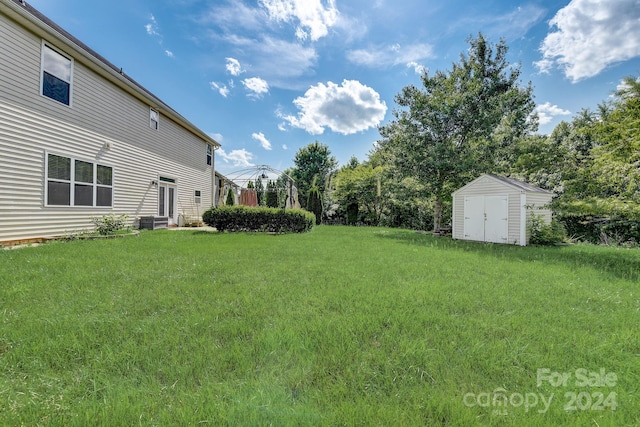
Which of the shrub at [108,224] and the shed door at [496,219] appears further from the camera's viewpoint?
the shed door at [496,219]

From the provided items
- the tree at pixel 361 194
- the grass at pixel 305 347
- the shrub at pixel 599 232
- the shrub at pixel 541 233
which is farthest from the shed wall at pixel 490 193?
the tree at pixel 361 194

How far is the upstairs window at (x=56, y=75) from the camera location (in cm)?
711

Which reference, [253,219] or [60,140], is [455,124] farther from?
[60,140]

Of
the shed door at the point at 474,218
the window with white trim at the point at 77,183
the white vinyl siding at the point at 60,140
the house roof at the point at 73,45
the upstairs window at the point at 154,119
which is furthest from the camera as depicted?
the upstairs window at the point at 154,119

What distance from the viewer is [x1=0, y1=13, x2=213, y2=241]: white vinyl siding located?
6.38 m

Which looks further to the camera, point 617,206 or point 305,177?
point 305,177

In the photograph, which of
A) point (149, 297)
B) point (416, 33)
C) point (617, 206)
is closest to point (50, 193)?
point (149, 297)

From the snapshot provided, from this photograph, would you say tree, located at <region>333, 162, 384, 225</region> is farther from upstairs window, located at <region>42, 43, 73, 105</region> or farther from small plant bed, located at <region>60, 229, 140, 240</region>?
upstairs window, located at <region>42, 43, 73, 105</region>

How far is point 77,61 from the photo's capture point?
8039mm

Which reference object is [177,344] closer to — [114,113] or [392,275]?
[392,275]

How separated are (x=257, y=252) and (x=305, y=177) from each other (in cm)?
2522

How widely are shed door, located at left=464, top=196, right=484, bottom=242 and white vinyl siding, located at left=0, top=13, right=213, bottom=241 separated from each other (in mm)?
13480

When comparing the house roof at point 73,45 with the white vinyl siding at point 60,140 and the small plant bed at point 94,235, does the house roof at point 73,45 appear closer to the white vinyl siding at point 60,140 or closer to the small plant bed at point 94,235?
the white vinyl siding at point 60,140

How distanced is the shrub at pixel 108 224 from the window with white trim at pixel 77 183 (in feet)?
1.69
